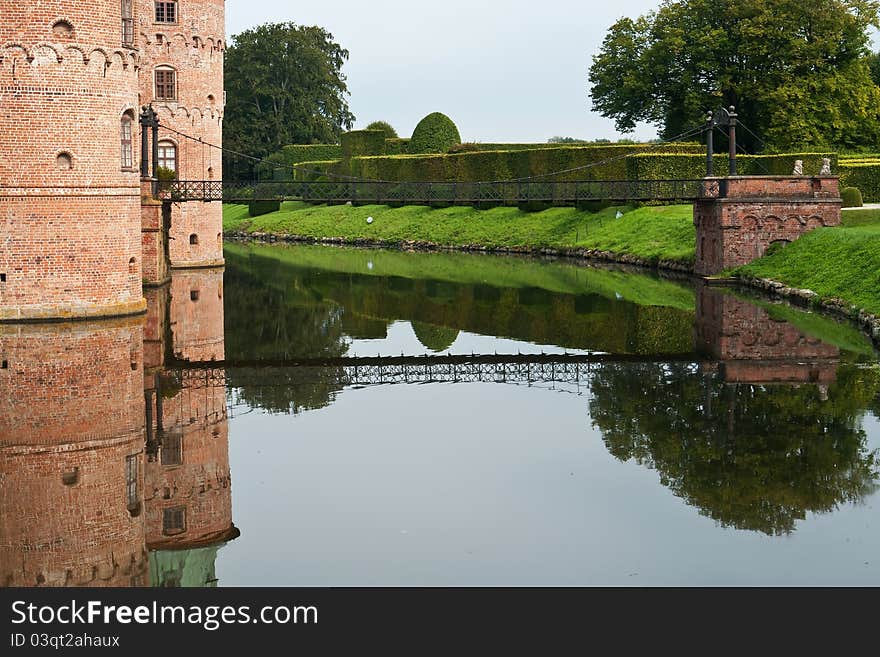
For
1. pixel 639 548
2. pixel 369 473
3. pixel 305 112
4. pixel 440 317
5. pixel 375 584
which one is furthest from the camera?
pixel 305 112

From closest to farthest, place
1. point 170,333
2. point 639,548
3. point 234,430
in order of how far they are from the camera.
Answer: point 639,548 → point 234,430 → point 170,333

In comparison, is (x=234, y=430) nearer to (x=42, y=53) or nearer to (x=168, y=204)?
(x=42, y=53)

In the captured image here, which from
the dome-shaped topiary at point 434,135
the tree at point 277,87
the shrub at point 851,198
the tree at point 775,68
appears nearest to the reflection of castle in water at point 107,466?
the shrub at point 851,198

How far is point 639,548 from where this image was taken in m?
10.6

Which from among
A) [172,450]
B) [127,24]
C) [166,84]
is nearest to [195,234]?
[166,84]

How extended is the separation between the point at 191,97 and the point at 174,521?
29.9 meters

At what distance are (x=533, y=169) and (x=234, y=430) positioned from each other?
41.1 meters

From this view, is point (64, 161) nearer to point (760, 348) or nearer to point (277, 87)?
point (760, 348)

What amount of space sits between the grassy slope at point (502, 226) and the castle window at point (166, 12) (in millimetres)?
16243

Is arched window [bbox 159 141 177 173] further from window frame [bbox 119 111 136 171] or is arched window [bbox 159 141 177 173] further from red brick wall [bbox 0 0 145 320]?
red brick wall [bbox 0 0 145 320]

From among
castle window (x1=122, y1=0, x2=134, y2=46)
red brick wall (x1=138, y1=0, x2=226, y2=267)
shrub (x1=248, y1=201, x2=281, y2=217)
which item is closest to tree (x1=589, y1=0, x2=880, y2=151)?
shrub (x1=248, y1=201, x2=281, y2=217)

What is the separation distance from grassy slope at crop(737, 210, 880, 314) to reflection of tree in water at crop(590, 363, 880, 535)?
26.6 feet

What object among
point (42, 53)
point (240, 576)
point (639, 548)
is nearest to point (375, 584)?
point (240, 576)
